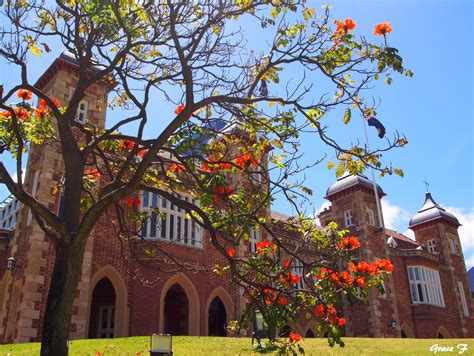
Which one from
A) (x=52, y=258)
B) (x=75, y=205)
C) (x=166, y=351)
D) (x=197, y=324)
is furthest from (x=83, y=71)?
(x=197, y=324)

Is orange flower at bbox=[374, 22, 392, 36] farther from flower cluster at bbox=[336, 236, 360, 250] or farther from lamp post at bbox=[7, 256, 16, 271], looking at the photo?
lamp post at bbox=[7, 256, 16, 271]

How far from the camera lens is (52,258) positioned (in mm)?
15312

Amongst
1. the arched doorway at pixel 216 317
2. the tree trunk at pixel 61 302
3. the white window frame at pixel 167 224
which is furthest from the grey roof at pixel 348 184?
the tree trunk at pixel 61 302

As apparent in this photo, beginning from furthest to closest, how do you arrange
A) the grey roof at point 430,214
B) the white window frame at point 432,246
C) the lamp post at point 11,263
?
the grey roof at point 430,214
the white window frame at point 432,246
the lamp post at point 11,263

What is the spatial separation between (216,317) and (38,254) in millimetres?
9565

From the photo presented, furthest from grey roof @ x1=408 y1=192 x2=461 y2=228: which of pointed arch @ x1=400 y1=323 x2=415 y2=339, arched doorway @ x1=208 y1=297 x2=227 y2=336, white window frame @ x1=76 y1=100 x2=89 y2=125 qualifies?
white window frame @ x1=76 y1=100 x2=89 y2=125

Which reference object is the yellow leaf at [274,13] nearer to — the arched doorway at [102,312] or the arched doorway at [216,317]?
the arched doorway at [102,312]

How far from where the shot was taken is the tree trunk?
5.66 m

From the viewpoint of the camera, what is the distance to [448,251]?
115 feet

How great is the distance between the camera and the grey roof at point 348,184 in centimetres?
3078

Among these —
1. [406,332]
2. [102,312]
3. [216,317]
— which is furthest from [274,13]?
[406,332]

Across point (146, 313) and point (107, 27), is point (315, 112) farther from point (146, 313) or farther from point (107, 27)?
point (146, 313)

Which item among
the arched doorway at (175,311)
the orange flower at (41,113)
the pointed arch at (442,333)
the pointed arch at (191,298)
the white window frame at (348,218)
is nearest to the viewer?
the orange flower at (41,113)

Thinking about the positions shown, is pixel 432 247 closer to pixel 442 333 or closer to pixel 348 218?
pixel 442 333
